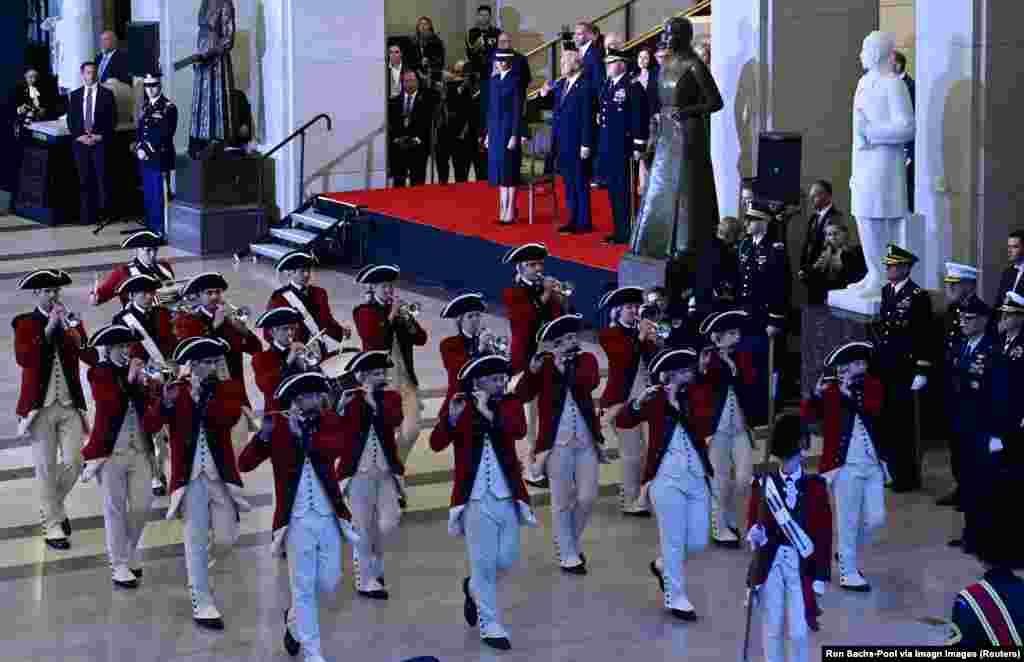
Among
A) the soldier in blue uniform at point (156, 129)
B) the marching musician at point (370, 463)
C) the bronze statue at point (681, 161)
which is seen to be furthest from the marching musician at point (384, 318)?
the soldier in blue uniform at point (156, 129)

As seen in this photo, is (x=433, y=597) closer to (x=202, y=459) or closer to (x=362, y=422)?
(x=362, y=422)

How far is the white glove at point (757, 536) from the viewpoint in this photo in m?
9.64

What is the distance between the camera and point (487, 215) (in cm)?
2100

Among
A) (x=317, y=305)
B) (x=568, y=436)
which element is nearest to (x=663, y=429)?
(x=568, y=436)

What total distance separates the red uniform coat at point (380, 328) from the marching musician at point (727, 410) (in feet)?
7.23

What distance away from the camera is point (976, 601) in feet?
23.3

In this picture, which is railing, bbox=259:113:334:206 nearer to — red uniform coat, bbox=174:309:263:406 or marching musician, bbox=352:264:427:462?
red uniform coat, bbox=174:309:263:406

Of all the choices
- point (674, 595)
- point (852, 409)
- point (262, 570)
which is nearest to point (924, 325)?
point (852, 409)

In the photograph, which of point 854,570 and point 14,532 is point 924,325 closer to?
point 854,570

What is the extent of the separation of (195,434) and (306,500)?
39.7 inches

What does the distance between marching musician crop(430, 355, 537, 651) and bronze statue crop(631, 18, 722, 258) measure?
5963mm

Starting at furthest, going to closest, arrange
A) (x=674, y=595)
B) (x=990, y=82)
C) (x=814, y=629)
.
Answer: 1. (x=990, y=82)
2. (x=674, y=595)
3. (x=814, y=629)

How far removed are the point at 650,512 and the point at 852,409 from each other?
200 cm

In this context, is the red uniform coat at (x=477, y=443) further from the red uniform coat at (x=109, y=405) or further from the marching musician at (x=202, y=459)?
the red uniform coat at (x=109, y=405)
